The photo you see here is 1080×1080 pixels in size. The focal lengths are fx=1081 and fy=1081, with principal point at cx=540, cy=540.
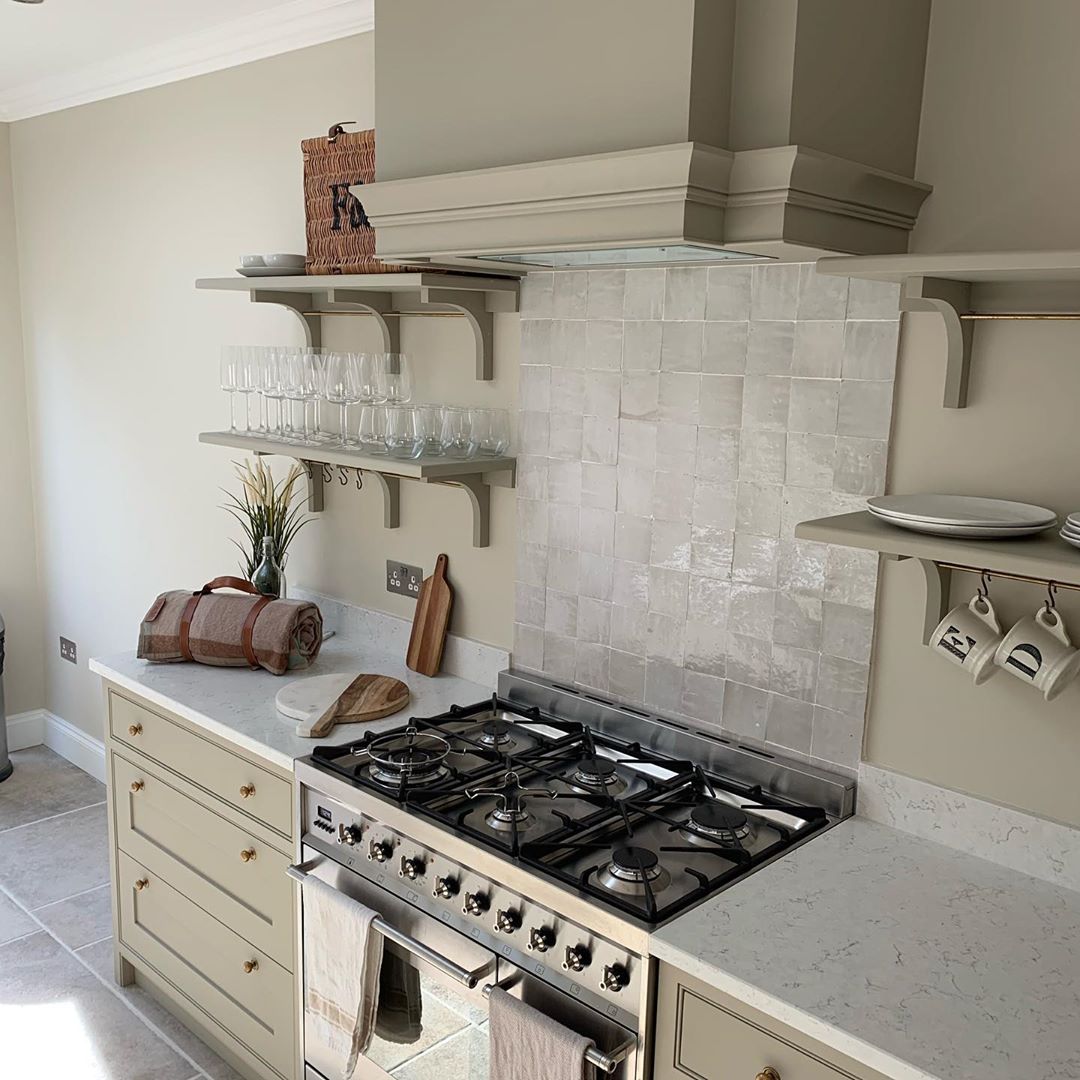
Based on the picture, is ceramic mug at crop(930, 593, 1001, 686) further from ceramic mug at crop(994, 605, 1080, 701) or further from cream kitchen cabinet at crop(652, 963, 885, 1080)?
cream kitchen cabinet at crop(652, 963, 885, 1080)

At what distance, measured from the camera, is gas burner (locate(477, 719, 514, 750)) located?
224 centimetres

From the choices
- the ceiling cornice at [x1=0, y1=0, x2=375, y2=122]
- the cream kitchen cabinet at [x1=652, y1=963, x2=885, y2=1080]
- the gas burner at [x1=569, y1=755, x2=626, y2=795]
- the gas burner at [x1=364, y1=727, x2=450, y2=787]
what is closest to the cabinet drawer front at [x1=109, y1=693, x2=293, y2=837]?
the gas burner at [x1=364, y1=727, x2=450, y2=787]

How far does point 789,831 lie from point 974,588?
52 cm

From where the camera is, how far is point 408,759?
210cm

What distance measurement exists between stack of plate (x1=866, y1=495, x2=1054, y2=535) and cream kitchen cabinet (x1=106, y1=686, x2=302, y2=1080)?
132cm

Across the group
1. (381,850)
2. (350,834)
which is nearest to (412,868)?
(381,850)

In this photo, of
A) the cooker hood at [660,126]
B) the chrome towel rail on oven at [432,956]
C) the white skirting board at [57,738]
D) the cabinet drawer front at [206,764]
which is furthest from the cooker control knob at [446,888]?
the white skirting board at [57,738]

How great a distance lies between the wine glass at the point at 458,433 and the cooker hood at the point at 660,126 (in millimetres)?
553

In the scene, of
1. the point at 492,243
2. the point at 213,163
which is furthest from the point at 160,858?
the point at 213,163

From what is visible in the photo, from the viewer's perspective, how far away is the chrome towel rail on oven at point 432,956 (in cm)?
182

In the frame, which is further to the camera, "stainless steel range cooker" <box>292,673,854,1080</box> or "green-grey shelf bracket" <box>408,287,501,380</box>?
"green-grey shelf bracket" <box>408,287,501,380</box>

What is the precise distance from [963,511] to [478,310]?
1203 millimetres

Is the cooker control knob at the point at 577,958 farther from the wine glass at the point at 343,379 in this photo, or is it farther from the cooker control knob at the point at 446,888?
the wine glass at the point at 343,379

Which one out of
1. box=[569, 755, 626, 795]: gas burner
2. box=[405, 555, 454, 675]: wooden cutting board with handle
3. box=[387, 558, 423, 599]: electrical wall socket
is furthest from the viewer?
box=[387, 558, 423, 599]: electrical wall socket
